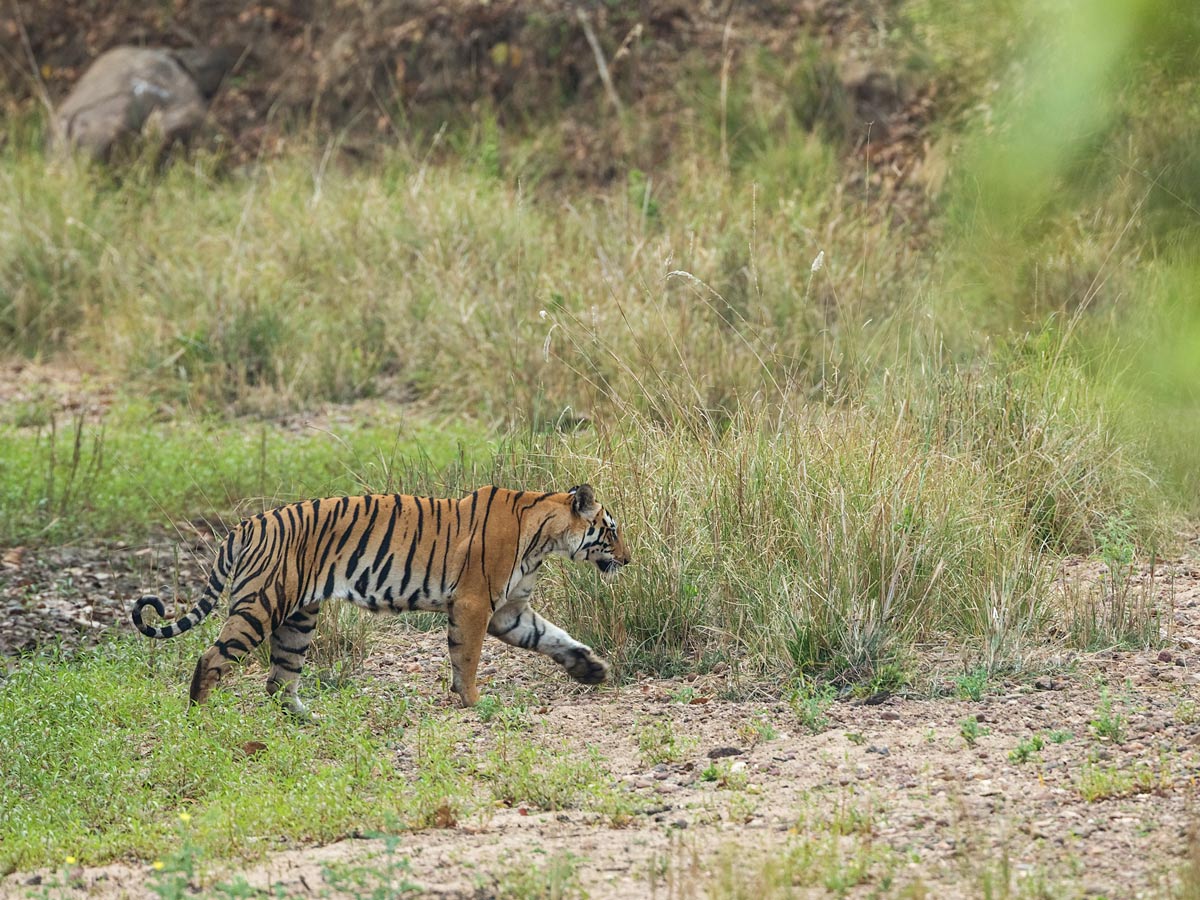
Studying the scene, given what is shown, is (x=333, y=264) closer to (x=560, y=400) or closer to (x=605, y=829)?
(x=560, y=400)

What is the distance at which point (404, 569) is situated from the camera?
20.0 feet

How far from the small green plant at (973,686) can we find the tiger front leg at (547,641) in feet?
4.40

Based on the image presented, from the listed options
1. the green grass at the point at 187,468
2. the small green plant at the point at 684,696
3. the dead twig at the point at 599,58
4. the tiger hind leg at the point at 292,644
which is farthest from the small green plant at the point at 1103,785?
the dead twig at the point at 599,58

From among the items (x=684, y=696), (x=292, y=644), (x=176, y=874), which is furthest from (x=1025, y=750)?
(x=292, y=644)

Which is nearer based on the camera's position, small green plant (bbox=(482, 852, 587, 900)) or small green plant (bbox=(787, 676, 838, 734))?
small green plant (bbox=(482, 852, 587, 900))

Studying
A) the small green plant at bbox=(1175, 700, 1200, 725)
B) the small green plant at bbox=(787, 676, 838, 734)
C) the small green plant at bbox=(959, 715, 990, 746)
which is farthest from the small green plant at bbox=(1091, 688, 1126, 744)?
the small green plant at bbox=(787, 676, 838, 734)

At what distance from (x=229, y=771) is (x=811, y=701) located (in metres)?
1.97

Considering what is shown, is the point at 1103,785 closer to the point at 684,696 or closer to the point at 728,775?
the point at 728,775

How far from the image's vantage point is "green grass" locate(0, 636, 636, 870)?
4.70 metres

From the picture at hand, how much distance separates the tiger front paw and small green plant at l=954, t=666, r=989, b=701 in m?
1.33

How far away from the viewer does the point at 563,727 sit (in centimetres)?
577

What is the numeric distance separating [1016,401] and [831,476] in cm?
177

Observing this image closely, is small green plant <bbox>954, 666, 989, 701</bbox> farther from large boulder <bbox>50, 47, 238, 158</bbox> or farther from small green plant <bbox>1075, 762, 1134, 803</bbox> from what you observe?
large boulder <bbox>50, 47, 238, 158</bbox>

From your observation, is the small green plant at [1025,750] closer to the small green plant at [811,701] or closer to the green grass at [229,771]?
the small green plant at [811,701]
